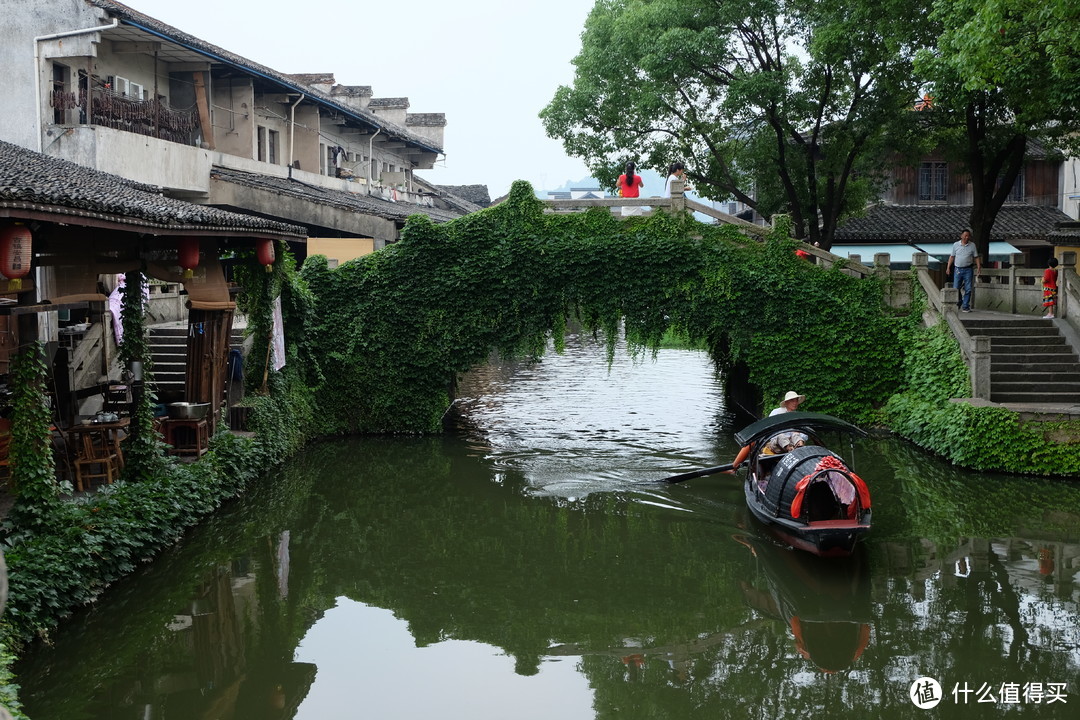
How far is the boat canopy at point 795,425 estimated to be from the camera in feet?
45.0

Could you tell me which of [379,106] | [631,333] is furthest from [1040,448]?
[379,106]

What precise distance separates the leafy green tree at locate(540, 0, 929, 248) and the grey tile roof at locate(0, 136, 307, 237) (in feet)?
42.6

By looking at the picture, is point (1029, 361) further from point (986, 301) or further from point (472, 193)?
point (472, 193)

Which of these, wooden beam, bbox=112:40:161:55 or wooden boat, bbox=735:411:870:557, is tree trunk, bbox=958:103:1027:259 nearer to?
wooden boat, bbox=735:411:870:557

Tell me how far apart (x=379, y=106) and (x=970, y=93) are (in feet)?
96.6

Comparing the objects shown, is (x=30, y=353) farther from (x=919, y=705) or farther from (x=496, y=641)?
(x=919, y=705)

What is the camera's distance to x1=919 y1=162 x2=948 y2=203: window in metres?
33.4

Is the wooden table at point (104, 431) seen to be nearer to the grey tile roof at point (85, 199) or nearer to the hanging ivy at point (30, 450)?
the hanging ivy at point (30, 450)

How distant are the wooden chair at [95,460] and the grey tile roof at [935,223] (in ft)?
79.0

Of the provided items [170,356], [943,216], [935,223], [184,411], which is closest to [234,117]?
[170,356]

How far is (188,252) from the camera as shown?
13773mm

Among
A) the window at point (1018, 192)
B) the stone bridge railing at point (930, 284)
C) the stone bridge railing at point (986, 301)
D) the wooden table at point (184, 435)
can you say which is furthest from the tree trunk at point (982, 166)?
the wooden table at point (184, 435)

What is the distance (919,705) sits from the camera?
8.69 meters

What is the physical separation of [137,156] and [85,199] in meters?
10.6
